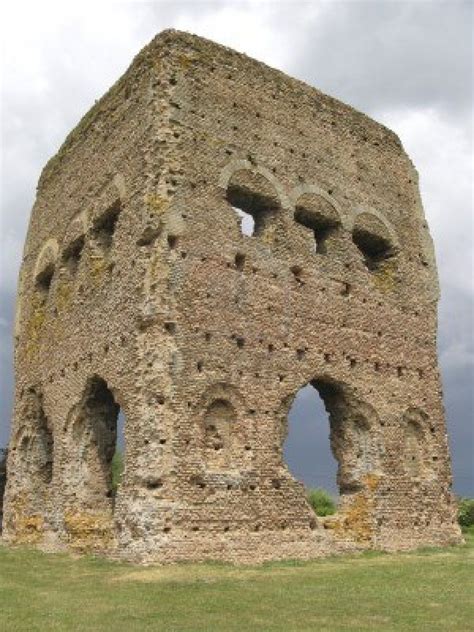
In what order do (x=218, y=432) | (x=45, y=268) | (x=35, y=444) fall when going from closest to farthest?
(x=218, y=432) → (x=35, y=444) → (x=45, y=268)

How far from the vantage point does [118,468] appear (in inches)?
1071

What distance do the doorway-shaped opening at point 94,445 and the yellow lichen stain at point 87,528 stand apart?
0.25 metres

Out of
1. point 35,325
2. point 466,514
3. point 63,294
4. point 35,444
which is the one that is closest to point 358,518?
point 35,444

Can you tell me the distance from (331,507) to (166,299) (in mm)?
15895

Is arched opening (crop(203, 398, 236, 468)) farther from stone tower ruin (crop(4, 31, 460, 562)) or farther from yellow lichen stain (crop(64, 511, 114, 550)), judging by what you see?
yellow lichen stain (crop(64, 511, 114, 550))

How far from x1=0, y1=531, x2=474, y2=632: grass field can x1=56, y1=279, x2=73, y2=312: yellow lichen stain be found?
5.26 m

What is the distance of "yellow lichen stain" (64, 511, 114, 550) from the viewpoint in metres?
12.9

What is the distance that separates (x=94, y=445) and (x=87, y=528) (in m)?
1.57

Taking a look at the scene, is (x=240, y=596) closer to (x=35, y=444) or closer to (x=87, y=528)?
(x=87, y=528)

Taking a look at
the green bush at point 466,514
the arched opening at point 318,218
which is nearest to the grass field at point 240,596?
the arched opening at point 318,218

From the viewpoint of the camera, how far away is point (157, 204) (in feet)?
40.6

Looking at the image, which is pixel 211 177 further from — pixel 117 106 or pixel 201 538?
pixel 201 538

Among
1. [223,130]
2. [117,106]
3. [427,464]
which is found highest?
[117,106]

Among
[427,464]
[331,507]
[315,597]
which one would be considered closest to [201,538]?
[315,597]
